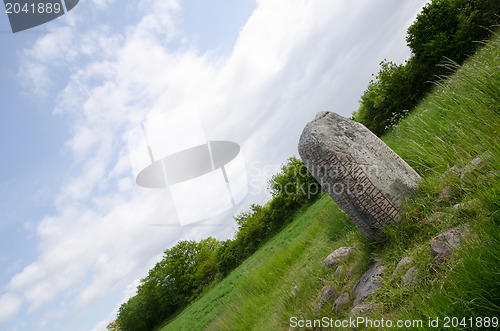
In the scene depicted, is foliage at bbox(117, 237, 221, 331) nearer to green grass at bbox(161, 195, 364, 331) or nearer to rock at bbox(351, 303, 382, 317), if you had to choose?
green grass at bbox(161, 195, 364, 331)

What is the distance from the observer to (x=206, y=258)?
149ft

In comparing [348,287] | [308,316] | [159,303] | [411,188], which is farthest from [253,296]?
[159,303]

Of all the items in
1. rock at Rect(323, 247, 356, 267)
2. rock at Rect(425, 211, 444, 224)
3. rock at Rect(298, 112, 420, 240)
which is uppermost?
rock at Rect(298, 112, 420, 240)

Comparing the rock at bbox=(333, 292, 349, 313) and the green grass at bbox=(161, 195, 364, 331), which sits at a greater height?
the green grass at bbox=(161, 195, 364, 331)

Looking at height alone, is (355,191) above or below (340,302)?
above

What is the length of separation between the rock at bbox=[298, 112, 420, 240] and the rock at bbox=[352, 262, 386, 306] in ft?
2.48

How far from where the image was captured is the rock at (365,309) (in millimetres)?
3647

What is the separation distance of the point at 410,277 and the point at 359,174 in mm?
1947

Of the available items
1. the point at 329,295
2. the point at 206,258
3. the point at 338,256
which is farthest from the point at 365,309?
the point at 206,258

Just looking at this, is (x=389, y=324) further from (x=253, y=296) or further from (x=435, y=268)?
(x=253, y=296)

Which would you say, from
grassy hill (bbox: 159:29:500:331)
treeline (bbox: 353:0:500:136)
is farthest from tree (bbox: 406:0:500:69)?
grassy hill (bbox: 159:29:500:331)

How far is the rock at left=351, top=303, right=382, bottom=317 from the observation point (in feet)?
12.0

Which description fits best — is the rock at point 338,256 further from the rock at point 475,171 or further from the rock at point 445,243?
the rock at point 475,171

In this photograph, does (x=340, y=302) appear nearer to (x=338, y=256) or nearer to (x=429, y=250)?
(x=338, y=256)
